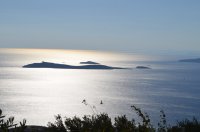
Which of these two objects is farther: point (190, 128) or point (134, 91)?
point (134, 91)

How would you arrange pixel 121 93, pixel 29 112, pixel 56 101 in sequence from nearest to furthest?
1. pixel 29 112
2. pixel 56 101
3. pixel 121 93

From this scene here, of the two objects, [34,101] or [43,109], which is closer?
[43,109]

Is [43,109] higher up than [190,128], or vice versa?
[190,128]

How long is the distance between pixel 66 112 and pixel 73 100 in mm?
18036

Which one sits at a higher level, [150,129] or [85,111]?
[150,129]

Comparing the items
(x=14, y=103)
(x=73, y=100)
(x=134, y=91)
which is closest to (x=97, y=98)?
(x=73, y=100)

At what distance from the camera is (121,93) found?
368 feet

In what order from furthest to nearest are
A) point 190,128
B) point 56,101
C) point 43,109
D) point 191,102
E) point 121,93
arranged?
point 121,93 → point 56,101 → point 191,102 → point 43,109 → point 190,128

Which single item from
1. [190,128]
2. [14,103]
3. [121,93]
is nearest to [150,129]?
[190,128]

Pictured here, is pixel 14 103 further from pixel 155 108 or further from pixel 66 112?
pixel 155 108

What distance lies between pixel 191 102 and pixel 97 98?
27.8 meters

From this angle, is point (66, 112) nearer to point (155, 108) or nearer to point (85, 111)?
point (85, 111)

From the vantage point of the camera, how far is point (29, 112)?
79750 millimetres

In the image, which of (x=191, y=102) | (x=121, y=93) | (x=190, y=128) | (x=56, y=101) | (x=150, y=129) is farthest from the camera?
(x=121, y=93)
